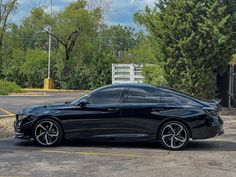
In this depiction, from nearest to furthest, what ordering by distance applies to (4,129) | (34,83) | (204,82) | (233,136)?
(233,136) < (4,129) < (204,82) < (34,83)

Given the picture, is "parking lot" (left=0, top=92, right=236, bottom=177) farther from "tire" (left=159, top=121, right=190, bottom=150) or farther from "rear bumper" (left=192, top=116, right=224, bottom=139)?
"rear bumper" (left=192, top=116, right=224, bottom=139)

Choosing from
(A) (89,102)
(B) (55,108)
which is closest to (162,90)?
(A) (89,102)

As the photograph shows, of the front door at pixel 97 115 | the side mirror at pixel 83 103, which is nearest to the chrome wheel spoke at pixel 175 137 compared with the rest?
the front door at pixel 97 115

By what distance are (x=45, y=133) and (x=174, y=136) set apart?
2777 millimetres

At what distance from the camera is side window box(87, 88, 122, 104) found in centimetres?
1034

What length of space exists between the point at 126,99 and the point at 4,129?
15.3ft

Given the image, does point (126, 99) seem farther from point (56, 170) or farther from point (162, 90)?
point (56, 170)

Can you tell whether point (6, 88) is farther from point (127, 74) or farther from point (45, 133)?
point (45, 133)

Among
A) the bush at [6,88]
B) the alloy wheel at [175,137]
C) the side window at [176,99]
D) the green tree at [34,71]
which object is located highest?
the green tree at [34,71]

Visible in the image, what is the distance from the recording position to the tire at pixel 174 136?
393 inches

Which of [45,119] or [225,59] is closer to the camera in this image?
[45,119]

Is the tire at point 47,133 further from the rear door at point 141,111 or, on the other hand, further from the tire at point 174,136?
the tire at point 174,136

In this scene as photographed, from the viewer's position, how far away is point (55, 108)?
10.4 m

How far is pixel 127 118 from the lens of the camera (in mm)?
10133
